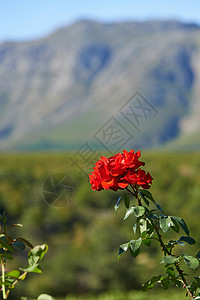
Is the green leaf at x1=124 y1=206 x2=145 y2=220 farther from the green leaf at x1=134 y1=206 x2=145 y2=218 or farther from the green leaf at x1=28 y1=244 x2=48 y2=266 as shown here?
the green leaf at x1=28 y1=244 x2=48 y2=266

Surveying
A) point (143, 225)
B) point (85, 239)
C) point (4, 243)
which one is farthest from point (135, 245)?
point (85, 239)

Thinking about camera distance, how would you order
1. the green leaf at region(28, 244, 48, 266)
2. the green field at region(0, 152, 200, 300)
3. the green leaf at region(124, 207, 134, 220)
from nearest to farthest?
the green leaf at region(28, 244, 48, 266) < the green leaf at region(124, 207, 134, 220) < the green field at region(0, 152, 200, 300)

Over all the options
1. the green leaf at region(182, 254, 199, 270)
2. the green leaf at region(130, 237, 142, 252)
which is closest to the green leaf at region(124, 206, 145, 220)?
the green leaf at region(130, 237, 142, 252)

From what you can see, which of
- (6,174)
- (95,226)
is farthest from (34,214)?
(6,174)

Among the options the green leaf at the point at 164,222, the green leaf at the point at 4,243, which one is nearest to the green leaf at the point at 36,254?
the green leaf at the point at 4,243

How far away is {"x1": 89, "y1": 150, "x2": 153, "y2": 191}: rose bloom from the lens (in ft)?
5.67

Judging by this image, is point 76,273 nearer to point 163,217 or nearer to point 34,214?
point 34,214

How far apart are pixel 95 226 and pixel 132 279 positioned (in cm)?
359

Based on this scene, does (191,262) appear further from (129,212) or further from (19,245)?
(19,245)

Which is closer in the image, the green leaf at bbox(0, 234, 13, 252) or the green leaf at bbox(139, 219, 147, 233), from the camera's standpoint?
the green leaf at bbox(0, 234, 13, 252)

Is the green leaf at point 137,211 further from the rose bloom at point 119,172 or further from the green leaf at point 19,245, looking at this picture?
the green leaf at point 19,245

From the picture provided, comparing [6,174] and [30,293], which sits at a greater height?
[6,174]

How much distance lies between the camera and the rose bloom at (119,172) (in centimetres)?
173

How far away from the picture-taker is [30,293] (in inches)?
549
